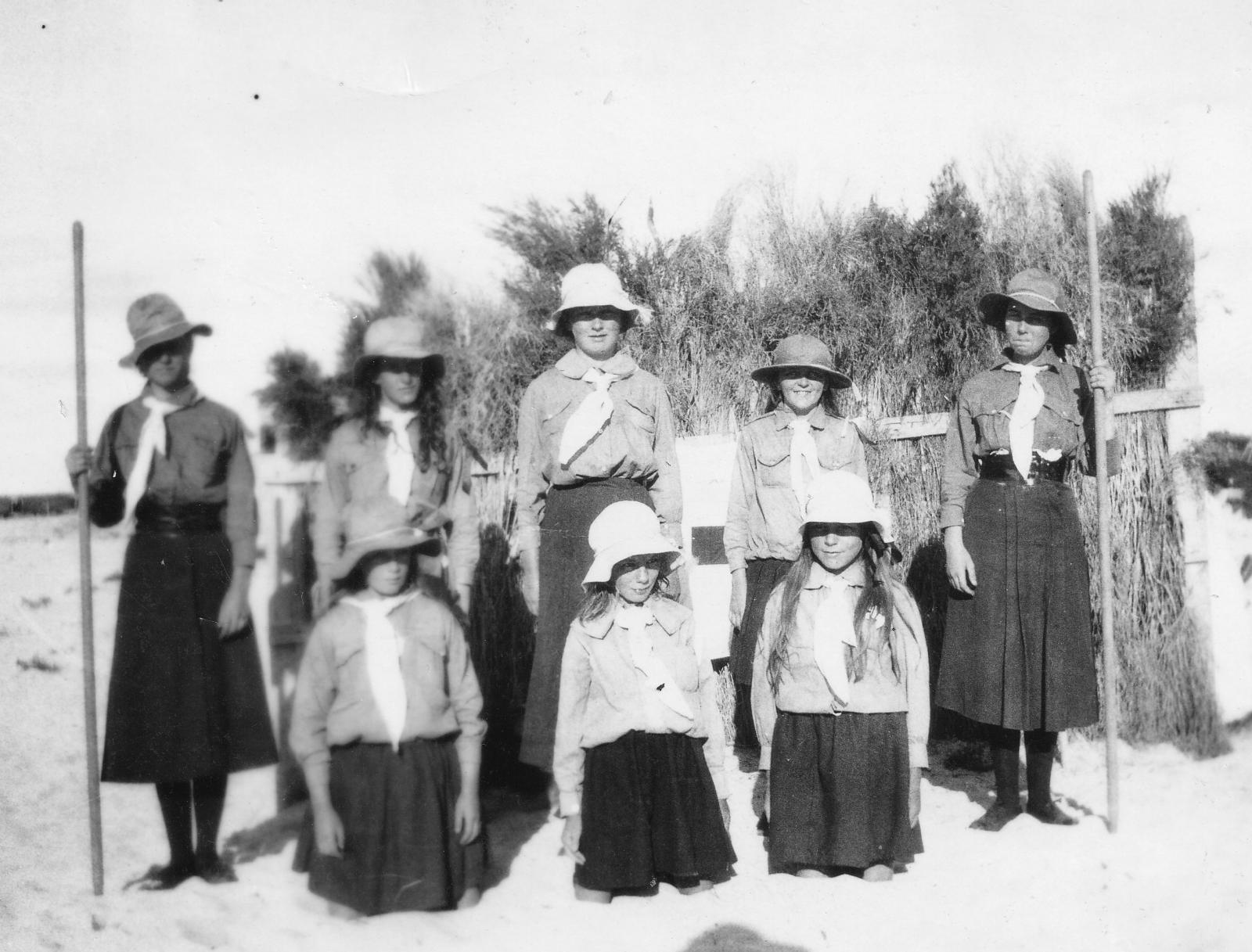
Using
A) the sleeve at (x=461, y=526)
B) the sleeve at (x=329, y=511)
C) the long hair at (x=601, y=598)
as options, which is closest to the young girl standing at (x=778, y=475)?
the long hair at (x=601, y=598)

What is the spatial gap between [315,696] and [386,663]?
0.24 meters

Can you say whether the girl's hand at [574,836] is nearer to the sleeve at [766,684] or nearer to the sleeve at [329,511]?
the sleeve at [766,684]

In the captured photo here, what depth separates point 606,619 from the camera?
354 centimetres

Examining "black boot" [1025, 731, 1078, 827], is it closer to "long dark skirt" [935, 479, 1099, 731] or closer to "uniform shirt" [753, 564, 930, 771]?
"long dark skirt" [935, 479, 1099, 731]

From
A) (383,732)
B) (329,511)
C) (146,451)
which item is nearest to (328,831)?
(383,732)

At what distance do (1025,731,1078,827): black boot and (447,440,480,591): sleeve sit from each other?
95.5 inches

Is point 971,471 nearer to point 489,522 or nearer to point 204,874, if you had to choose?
point 489,522

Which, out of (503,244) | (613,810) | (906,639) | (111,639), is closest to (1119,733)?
(906,639)

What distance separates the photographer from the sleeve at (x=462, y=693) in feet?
10.5

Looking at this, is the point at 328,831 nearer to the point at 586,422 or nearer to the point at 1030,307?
the point at 586,422

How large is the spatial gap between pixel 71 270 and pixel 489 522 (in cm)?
224

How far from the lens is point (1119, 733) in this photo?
204 inches

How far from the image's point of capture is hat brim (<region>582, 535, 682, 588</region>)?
3496 millimetres

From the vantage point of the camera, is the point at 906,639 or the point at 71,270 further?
the point at 906,639
